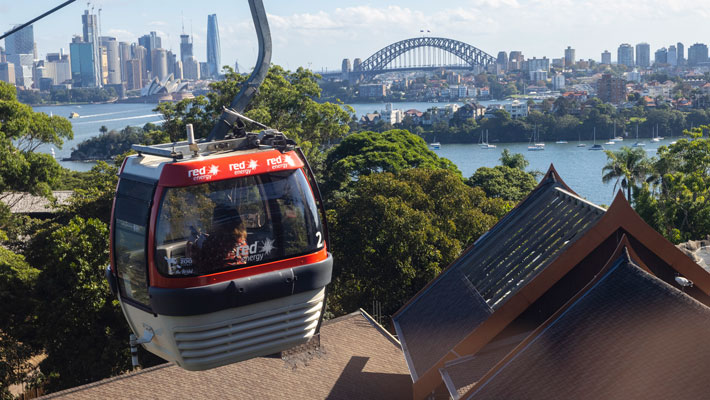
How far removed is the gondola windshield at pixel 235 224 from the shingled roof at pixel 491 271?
675cm

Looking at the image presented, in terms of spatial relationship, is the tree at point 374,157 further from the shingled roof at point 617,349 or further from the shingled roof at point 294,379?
the shingled roof at point 617,349

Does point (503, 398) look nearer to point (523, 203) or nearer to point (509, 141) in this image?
point (523, 203)

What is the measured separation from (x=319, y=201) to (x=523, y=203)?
10915mm

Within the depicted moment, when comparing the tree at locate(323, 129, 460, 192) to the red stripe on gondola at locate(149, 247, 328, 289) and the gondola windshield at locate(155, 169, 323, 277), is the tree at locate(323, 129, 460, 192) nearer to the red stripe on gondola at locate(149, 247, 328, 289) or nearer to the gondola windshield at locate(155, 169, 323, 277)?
the gondola windshield at locate(155, 169, 323, 277)

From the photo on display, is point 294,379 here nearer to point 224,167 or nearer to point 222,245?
point 222,245

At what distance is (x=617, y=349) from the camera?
1126cm

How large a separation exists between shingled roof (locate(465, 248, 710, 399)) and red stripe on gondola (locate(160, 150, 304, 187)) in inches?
206

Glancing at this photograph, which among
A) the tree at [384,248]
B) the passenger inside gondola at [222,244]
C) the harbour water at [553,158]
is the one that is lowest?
the harbour water at [553,158]

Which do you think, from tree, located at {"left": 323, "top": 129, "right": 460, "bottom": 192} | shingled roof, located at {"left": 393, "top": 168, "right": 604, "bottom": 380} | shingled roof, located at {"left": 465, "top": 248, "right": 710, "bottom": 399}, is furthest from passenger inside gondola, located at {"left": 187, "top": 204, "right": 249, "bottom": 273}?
tree, located at {"left": 323, "top": 129, "right": 460, "bottom": 192}

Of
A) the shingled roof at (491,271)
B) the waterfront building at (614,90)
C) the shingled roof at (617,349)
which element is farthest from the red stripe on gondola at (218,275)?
the waterfront building at (614,90)

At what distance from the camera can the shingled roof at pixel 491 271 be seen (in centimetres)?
1558

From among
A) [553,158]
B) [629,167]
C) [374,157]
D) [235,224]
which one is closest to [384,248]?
[235,224]

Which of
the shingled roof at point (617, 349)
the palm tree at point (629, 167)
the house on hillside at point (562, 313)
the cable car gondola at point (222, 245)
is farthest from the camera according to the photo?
the palm tree at point (629, 167)

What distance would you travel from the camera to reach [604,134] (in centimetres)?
11156
